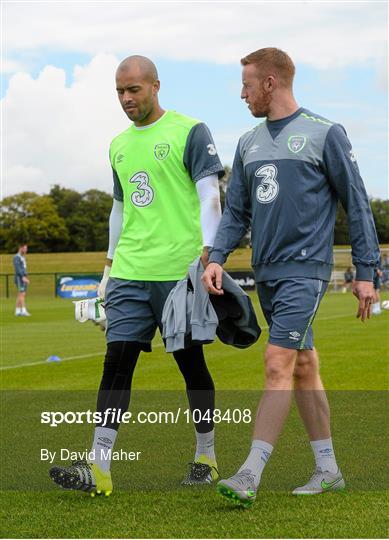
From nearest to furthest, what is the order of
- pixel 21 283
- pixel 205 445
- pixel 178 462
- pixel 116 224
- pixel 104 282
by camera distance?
pixel 205 445, pixel 116 224, pixel 104 282, pixel 178 462, pixel 21 283

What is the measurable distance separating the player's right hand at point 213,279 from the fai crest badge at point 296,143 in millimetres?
734

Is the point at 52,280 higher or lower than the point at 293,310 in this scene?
lower

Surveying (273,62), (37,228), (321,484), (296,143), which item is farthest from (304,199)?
(37,228)

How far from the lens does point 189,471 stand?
20.7ft

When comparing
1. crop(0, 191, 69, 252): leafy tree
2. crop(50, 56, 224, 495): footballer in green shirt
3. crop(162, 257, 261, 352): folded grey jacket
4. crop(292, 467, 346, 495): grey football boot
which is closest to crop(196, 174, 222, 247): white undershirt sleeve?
crop(50, 56, 224, 495): footballer in green shirt

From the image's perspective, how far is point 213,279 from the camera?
578cm

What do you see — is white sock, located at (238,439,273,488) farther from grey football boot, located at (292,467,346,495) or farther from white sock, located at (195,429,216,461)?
white sock, located at (195,429,216,461)

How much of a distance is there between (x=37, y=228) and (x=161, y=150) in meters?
116

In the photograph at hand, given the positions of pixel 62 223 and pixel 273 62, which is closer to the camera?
pixel 273 62

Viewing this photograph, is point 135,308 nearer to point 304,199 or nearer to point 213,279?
point 213,279

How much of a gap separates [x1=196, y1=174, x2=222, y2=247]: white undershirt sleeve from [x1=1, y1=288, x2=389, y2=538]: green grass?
143 cm

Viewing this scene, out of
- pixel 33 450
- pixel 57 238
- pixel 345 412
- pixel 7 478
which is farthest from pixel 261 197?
pixel 57 238

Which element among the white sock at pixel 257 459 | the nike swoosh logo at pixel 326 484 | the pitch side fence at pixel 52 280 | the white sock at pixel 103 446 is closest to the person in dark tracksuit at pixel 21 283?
the pitch side fence at pixel 52 280

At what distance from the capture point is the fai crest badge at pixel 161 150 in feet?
20.3
